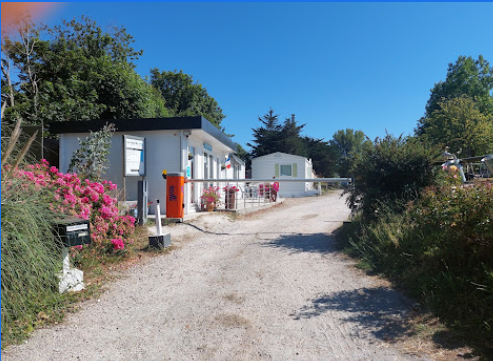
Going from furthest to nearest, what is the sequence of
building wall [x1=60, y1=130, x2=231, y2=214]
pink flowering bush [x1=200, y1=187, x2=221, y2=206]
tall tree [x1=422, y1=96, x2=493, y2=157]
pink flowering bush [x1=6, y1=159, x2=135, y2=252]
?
tall tree [x1=422, y1=96, x2=493, y2=157] < pink flowering bush [x1=200, y1=187, x2=221, y2=206] < building wall [x1=60, y1=130, x2=231, y2=214] < pink flowering bush [x1=6, y1=159, x2=135, y2=252]

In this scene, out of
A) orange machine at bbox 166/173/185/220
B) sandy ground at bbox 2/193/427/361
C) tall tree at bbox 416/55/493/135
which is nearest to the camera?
sandy ground at bbox 2/193/427/361

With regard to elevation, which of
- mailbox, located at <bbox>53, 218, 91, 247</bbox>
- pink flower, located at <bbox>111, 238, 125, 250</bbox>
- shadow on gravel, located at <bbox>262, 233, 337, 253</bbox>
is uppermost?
mailbox, located at <bbox>53, 218, 91, 247</bbox>

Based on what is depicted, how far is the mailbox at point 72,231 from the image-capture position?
4.00 meters

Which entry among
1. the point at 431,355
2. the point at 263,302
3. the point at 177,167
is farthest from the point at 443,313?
the point at 177,167

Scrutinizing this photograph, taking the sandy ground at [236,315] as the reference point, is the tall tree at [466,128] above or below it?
above

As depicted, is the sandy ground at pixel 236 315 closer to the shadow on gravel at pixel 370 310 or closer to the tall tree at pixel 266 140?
the shadow on gravel at pixel 370 310

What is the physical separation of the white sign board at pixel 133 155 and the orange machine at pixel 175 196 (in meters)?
1.79

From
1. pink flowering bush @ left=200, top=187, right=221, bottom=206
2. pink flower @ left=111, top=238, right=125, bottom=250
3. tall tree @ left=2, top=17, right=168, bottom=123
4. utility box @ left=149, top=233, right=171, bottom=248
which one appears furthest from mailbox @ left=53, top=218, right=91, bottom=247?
tall tree @ left=2, top=17, right=168, bottom=123

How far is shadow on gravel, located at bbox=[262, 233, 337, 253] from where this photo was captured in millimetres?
6854

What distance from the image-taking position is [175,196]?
9.43 metres

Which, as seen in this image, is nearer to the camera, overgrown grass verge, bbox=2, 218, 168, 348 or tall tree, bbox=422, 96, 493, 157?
overgrown grass verge, bbox=2, 218, 168, 348

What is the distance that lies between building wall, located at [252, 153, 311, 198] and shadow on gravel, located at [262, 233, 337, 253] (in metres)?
17.5

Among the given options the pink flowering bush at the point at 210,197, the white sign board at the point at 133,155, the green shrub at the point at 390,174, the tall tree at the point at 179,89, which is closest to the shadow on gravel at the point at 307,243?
the green shrub at the point at 390,174

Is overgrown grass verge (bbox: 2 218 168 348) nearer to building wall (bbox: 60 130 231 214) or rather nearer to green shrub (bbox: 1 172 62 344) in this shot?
green shrub (bbox: 1 172 62 344)
